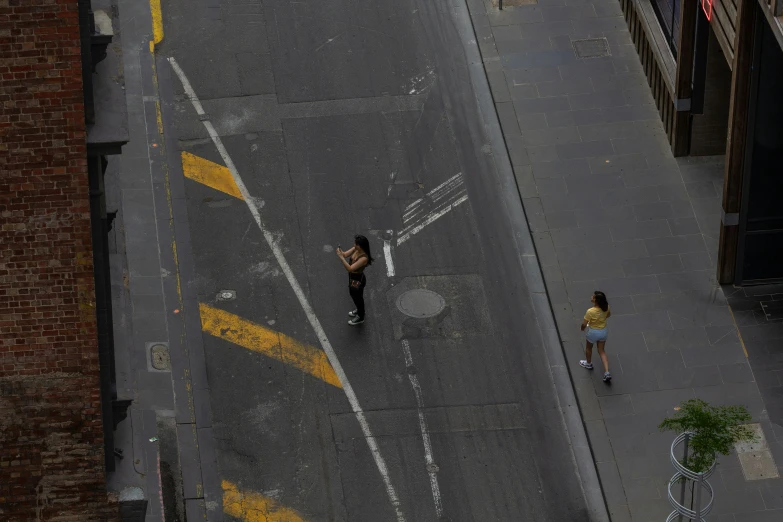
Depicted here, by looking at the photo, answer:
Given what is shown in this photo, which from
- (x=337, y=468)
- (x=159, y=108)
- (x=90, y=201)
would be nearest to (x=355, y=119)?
(x=159, y=108)

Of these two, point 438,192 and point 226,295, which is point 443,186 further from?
point 226,295

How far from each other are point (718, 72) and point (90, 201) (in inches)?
517

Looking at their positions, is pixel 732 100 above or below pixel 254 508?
above

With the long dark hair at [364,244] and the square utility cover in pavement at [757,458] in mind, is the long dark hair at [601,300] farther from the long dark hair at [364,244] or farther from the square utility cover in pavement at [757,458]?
the long dark hair at [364,244]

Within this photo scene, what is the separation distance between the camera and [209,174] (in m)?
26.2

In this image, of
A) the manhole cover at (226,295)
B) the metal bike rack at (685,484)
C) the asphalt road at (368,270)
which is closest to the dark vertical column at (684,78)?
the asphalt road at (368,270)

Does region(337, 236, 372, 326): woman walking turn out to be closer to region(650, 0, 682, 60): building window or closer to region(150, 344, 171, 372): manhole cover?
region(150, 344, 171, 372): manhole cover

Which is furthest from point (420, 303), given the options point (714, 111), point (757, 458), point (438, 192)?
point (714, 111)

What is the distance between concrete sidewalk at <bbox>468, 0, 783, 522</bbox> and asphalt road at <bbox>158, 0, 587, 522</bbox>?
657 millimetres

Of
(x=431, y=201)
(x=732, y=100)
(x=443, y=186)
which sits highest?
(x=443, y=186)

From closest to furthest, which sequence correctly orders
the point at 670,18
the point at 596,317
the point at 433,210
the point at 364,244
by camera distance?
the point at 596,317, the point at 364,244, the point at 433,210, the point at 670,18

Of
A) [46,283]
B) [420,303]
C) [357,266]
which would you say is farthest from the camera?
[420,303]

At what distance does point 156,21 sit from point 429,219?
24.5ft

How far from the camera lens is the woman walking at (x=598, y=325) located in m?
21.7
